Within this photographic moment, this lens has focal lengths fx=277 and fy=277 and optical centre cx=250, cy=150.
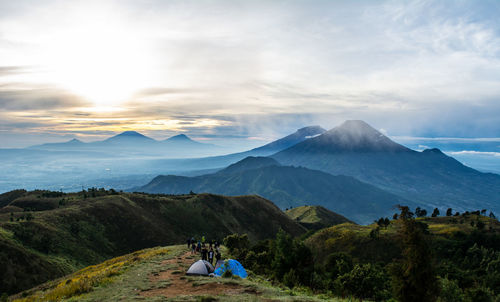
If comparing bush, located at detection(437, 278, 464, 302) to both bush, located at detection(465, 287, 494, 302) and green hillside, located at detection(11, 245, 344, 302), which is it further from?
green hillside, located at detection(11, 245, 344, 302)

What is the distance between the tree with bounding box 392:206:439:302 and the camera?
15.4 metres

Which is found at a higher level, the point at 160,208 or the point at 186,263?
the point at 186,263

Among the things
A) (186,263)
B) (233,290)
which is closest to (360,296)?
(233,290)

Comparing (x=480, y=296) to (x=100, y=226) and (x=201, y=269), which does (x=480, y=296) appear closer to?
(x=201, y=269)

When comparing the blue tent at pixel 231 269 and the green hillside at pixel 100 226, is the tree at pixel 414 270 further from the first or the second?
the green hillside at pixel 100 226

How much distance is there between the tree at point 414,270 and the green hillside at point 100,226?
181ft

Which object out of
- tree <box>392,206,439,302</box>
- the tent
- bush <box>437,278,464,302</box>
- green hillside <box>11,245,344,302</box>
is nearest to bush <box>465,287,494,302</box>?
bush <box>437,278,464,302</box>

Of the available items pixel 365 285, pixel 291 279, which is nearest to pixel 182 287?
pixel 291 279

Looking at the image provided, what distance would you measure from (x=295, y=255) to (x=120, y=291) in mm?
21799

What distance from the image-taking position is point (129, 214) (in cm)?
9800

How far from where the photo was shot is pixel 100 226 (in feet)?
276

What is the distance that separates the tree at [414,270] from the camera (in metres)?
15.4

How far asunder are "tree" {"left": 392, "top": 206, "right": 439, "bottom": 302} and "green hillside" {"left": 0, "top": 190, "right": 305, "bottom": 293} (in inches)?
2168

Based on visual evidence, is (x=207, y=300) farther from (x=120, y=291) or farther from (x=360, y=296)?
(x=360, y=296)
